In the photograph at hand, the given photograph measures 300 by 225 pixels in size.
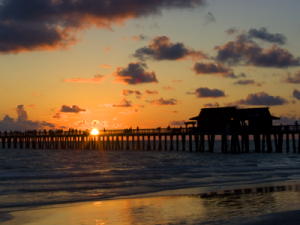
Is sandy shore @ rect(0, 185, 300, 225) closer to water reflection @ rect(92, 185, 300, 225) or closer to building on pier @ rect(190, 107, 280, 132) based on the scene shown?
water reflection @ rect(92, 185, 300, 225)

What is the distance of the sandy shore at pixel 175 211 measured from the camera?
10.4 meters

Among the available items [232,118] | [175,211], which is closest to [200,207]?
[175,211]

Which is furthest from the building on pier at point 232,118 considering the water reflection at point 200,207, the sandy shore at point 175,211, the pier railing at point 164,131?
the sandy shore at point 175,211

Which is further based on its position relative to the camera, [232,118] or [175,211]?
[232,118]

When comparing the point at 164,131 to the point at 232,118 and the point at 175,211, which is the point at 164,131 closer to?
the point at 232,118

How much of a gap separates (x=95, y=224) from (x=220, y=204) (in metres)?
4.71

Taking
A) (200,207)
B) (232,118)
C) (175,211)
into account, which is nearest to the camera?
(175,211)

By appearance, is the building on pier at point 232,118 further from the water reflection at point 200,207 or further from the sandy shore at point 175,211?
the sandy shore at point 175,211

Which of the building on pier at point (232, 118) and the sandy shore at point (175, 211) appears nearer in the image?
the sandy shore at point (175, 211)

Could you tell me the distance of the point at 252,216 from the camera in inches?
420

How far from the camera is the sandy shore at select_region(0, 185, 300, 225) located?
10375mm

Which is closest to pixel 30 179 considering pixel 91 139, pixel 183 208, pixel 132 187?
pixel 132 187

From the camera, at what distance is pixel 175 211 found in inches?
458

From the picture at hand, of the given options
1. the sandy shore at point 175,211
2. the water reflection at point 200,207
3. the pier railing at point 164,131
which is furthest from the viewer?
the pier railing at point 164,131
